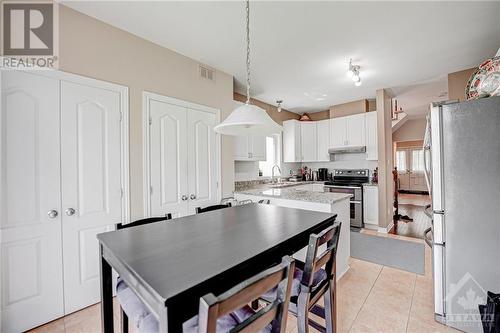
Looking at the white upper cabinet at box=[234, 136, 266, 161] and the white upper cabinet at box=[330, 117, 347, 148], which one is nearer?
the white upper cabinet at box=[234, 136, 266, 161]

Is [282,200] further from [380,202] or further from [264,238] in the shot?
[380,202]

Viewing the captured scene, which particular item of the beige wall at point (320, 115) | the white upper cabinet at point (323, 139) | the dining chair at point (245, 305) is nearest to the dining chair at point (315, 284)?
the dining chair at point (245, 305)

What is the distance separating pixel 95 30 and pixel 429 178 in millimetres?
3338

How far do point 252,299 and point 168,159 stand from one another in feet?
7.25

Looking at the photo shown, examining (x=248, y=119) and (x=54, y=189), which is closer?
(x=248, y=119)

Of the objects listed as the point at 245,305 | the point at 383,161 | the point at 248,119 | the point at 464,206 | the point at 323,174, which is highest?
Result: the point at 248,119

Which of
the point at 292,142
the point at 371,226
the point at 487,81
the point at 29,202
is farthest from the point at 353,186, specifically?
the point at 29,202

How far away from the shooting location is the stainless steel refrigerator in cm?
160

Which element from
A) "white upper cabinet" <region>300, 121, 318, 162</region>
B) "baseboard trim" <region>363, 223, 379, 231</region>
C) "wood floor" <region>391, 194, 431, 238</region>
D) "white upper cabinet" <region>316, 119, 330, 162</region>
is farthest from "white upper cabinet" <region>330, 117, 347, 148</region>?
"wood floor" <region>391, 194, 431, 238</region>

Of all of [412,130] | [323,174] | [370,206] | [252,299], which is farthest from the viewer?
[412,130]

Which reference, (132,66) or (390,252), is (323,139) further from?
(132,66)

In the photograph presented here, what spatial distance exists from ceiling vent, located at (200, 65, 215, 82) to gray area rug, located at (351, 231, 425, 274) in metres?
3.24

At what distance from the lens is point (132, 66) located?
7.80ft

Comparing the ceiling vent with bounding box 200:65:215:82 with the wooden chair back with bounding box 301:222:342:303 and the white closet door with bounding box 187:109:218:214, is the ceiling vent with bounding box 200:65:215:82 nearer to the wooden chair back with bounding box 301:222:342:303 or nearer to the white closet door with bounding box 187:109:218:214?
the white closet door with bounding box 187:109:218:214
